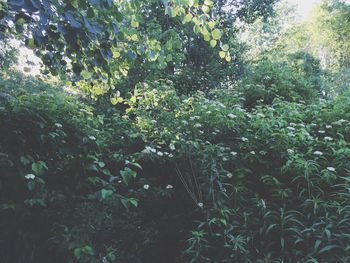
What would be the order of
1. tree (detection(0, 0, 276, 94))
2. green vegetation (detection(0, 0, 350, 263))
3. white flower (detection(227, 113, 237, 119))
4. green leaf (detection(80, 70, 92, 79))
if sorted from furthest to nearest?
white flower (detection(227, 113, 237, 119)), green vegetation (detection(0, 0, 350, 263)), green leaf (detection(80, 70, 92, 79)), tree (detection(0, 0, 276, 94))

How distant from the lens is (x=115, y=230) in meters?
2.63

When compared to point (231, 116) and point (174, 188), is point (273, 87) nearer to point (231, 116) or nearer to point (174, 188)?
point (231, 116)

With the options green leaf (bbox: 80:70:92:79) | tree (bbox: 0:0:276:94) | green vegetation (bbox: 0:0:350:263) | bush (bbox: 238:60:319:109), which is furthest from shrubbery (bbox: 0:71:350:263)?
bush (bbox: 238:60:319:109)

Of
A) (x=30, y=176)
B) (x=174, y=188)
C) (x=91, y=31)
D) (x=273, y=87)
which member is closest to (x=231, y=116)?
(x=174, y=188)

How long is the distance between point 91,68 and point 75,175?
1.16 metres

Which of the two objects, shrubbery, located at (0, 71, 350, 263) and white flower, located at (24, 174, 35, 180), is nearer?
white flower, located at (24, 174, 35, 180)

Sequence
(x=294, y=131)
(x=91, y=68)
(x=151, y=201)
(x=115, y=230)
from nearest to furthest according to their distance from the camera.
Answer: (x=91, y=68) → (x=115, y=230) → (x=151, y=201) → (x=294, y=131)

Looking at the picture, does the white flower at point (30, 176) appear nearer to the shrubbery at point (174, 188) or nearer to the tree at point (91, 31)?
the shrubbery at point (174, 188)

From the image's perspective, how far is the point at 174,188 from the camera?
3141mm

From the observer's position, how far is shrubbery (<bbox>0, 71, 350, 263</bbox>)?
2.34 meters

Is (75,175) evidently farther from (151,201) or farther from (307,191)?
(307,191)

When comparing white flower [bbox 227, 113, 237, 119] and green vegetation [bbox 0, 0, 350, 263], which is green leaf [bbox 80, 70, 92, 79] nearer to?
green vegetation [bbox 0, 0, 350, 263]

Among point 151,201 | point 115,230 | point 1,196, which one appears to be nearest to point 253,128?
point 151,201

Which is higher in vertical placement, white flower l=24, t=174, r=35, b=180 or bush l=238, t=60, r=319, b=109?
bush l=238, t=60, r=319, b=109
